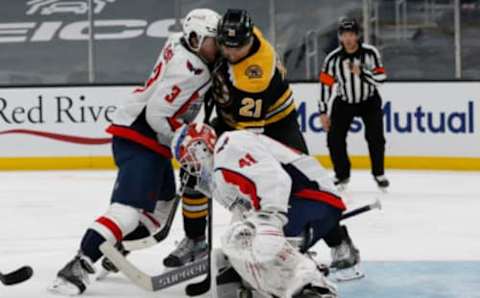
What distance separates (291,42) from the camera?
1077 cm

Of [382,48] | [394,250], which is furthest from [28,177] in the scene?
[394,250]

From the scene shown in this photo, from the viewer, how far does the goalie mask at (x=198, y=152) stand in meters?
3.64

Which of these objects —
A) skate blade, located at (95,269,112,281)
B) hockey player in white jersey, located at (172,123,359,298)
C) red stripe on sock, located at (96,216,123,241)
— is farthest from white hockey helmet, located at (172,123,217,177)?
skate blade, located at (95,269,112,281)

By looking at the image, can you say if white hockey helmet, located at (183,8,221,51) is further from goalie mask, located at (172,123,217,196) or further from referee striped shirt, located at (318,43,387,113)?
referee striped shirt, located at (318,43,387,113)

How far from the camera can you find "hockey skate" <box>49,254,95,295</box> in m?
4.11

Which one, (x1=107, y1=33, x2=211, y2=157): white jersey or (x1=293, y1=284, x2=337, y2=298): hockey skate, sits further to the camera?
(x1=107, y1=33, x2=211, y2=157): white jersey

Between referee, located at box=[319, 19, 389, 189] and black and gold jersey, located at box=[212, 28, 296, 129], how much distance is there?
3683 millimetres

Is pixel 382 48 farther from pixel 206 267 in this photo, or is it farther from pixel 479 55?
pixel 206 267

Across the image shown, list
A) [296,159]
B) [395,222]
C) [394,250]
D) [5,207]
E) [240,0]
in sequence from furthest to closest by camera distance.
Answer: [240,0]
[5,207]
[395,222]
[394,250]
[296,159]

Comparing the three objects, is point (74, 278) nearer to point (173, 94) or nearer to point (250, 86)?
point (173, 94)

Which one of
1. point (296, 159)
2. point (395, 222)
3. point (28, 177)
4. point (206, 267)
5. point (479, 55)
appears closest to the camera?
point (296, 159)

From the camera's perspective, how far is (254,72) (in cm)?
385

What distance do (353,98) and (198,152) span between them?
428 centimetres

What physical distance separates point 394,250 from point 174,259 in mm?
1106
